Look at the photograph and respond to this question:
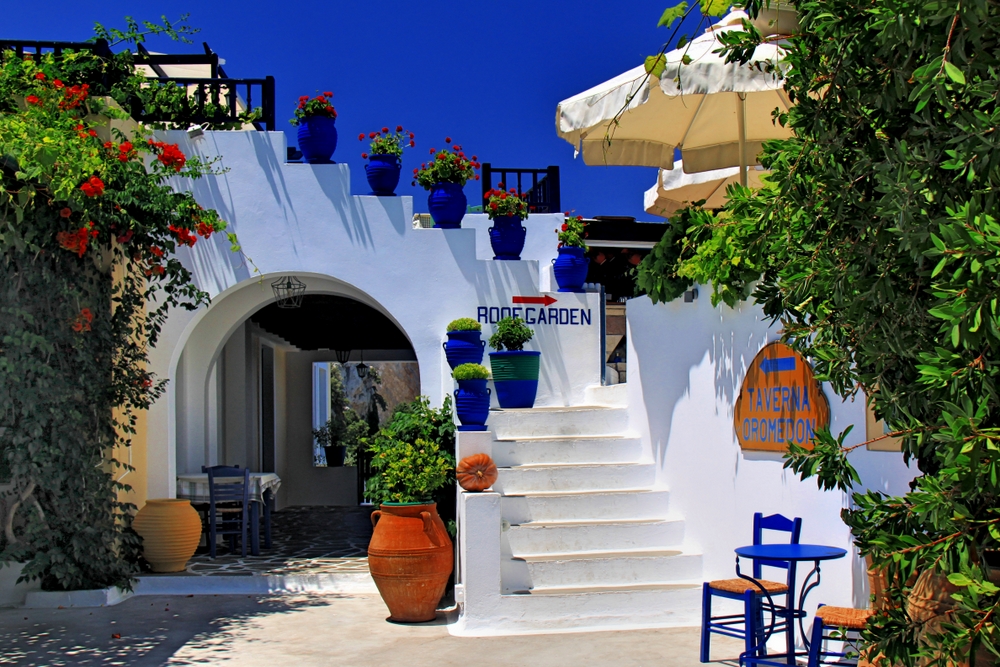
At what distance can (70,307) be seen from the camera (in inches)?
273

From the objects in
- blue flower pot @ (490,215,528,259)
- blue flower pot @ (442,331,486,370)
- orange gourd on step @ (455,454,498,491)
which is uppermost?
blue flower pot @ (490,215,528,259)

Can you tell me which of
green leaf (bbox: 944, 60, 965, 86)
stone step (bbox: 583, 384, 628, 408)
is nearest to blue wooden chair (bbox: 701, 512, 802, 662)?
stone step (bbox: 583, 384, 628, 408)

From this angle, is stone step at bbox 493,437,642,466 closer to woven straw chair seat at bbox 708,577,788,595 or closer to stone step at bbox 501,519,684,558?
stone step at bbox 501,519,684,558

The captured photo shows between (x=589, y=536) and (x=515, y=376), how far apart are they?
2.22 meters

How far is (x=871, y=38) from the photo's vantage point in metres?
2.34

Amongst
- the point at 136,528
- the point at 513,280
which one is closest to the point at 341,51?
the point at 513,280

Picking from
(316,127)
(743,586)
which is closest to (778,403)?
(743,586)

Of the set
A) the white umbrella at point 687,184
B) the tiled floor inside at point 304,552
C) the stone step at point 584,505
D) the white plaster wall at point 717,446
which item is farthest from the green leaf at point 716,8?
the tiled floor inside at point 304,552

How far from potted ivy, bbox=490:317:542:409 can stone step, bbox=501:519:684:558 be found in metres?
1.94

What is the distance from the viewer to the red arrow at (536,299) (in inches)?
364

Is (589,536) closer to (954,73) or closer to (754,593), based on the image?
(754,593)

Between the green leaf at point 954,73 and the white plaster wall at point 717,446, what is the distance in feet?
9.75

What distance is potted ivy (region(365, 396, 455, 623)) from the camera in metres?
6.57

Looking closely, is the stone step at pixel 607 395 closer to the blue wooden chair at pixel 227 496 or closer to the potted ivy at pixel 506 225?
the potted ivy at pixel 506 225
